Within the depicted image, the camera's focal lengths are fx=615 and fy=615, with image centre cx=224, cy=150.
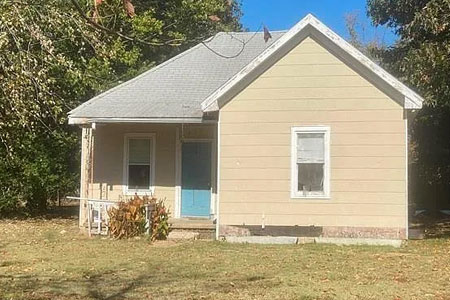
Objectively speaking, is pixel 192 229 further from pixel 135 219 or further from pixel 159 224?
pixel 135 219

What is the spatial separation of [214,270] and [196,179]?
648 centimetres

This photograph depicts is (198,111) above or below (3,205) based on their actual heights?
above

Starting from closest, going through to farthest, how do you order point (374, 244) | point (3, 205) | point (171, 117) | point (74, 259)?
point (74, 259) → point (374, 244) → point (171, 117) → point (3, 205)

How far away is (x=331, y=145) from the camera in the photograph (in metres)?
13.4

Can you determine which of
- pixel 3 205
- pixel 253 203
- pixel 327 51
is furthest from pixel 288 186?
pixel 3 205

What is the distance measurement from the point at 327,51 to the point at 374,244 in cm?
432

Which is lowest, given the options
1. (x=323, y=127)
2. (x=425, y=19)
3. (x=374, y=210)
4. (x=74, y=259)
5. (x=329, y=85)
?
(x=74, y=259)

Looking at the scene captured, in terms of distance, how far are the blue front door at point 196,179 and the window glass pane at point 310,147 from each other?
11.4 ft

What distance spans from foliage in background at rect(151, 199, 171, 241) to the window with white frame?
2.47 m

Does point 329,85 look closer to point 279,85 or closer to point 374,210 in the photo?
point 279,85

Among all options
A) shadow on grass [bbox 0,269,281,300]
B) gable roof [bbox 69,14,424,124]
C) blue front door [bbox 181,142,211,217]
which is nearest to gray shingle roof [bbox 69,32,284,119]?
gable roof [bbox 69,14,424,124]

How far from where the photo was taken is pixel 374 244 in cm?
1305

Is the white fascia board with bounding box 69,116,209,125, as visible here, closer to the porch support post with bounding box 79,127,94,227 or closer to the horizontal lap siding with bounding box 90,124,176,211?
the porch support post with bounding box 79,127,94,227

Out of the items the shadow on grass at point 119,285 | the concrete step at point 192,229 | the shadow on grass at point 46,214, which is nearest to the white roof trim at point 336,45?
the concrete step at point 192,229
